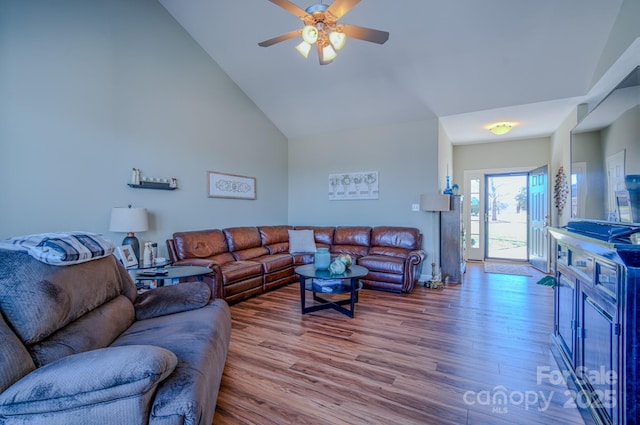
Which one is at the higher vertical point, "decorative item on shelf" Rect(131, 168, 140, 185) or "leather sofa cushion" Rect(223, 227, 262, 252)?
"decorative item on shelf" Rect(131, 168, 140, 185)

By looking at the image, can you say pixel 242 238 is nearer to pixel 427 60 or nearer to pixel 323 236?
pixel 323 236

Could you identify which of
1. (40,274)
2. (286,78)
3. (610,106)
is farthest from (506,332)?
(286,78)

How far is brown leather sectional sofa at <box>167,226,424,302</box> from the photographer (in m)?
3.78

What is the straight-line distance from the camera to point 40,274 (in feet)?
4.49

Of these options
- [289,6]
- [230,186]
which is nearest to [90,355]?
[289,6]

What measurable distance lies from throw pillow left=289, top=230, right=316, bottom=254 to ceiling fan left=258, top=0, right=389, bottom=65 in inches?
122

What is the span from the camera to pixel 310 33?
8.40ft

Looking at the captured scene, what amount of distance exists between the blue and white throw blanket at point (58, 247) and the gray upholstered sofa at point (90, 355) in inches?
1.8

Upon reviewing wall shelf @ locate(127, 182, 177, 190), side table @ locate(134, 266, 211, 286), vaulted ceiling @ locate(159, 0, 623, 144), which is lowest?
side table @ locate(134, 266, 211, 286)

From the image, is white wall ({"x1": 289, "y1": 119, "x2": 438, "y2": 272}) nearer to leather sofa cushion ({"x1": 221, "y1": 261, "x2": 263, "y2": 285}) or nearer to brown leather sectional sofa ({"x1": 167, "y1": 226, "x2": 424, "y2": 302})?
brown leather sectional sofa ({"x1": 167, "y1": 226, "x2": 424, "y2": 302})

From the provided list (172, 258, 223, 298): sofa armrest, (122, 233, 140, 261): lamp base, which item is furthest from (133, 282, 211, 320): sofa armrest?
(122, 233, 140, 261): lamp base

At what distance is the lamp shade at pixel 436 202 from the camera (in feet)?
14.6

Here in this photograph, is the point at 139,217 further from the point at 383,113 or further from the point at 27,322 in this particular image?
the point at 383,113

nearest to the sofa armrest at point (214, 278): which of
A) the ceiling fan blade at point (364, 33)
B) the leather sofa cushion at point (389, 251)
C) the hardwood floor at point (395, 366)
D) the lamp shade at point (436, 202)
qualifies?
the hardwood floor at point (395, 366)
